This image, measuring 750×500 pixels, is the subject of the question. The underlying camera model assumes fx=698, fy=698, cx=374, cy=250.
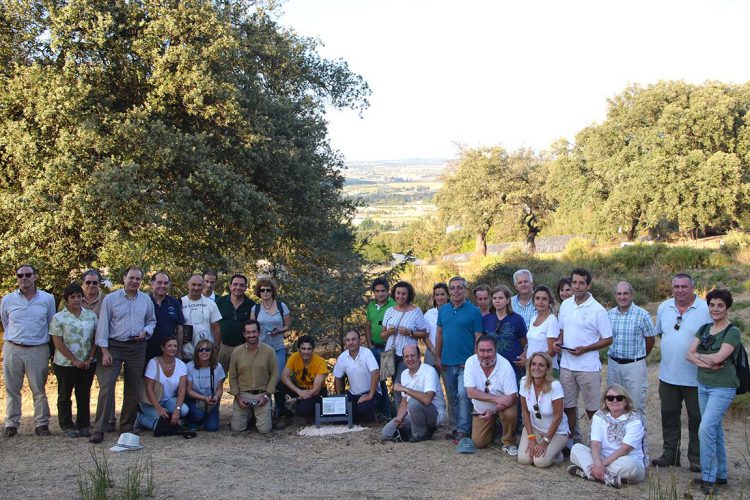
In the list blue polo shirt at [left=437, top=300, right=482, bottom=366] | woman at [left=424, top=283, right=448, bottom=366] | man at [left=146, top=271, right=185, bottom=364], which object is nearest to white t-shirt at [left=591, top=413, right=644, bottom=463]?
blue polo shirt at [left=437, top=300, right=482, bottom=366]

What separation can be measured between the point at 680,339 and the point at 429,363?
298 cm

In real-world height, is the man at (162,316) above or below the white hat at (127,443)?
above

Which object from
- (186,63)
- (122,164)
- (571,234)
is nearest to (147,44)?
(186,63)

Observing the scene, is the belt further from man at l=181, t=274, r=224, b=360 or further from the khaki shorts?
man at l=181, t=274, r=224, b=360

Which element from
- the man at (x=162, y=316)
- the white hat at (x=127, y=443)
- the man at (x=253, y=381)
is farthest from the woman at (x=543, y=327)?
the white hat at (x=127, y=443)

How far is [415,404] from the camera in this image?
298 inches

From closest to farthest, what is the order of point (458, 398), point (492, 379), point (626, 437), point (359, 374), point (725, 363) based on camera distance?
point (725, 363) → point (626, 437) → point (492, 379) → point (458, 398) → point (359, 374)

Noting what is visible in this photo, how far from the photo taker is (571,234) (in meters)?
40.0

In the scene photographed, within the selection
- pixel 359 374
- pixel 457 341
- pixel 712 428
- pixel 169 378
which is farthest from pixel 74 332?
pixel 712 428

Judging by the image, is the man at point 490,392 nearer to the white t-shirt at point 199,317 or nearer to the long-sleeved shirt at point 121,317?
the white t-shirt at point 199,317

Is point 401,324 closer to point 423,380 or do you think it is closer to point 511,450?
point 423,380

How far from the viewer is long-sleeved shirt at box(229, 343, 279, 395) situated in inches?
319

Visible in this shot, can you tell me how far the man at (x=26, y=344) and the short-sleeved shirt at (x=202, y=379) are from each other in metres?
1.56

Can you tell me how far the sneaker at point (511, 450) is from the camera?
6.92m
